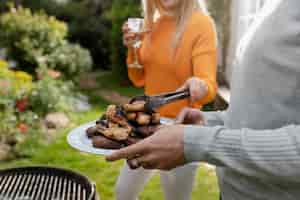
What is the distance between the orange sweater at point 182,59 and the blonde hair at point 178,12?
0.02m

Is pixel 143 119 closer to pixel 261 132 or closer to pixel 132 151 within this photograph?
pixel 132 151

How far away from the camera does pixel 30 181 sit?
162 centimetres

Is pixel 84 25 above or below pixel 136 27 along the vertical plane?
below

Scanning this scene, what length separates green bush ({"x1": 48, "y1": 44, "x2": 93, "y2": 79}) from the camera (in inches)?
234

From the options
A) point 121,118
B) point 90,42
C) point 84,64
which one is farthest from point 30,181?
point 90,42

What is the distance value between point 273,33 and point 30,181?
40.8 inches

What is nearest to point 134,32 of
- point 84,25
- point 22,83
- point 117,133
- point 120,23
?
point 117,133

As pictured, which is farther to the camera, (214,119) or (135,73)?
(135,73)

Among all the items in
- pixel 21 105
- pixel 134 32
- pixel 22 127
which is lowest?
pixel 22 127

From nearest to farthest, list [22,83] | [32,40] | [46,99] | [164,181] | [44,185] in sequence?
[44,185], [164,181], [22,83], [46,99], [32,40]

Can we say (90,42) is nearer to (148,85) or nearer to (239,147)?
(148,85)

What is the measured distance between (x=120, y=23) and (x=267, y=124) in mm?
6356

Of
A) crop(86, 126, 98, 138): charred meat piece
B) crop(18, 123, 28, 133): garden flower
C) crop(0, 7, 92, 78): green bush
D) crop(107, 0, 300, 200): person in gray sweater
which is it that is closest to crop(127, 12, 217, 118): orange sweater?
crop(86, 126, 98, 138): charred meat piece

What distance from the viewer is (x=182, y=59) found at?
2025 millimetres
